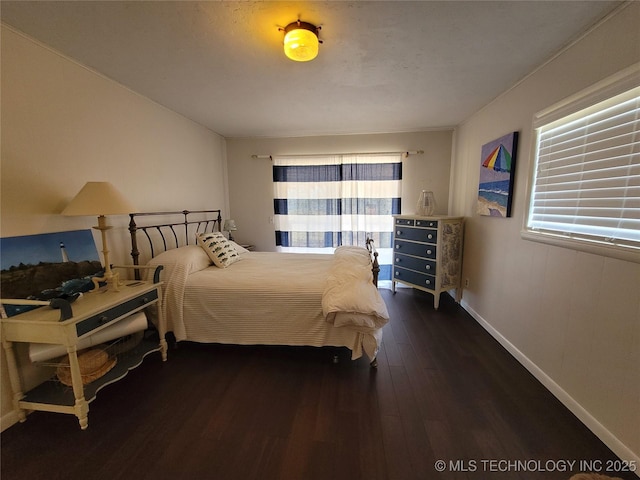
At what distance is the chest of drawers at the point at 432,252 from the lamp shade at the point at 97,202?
3.10 metres

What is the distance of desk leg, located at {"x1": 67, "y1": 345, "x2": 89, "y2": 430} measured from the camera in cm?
141

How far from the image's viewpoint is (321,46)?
1.71 meters

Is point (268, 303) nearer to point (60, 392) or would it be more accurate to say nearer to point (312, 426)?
point (312, 426)

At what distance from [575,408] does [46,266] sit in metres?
3.58

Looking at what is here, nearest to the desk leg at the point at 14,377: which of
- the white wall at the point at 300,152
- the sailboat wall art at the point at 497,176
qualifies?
the white wall at the point at 300,152

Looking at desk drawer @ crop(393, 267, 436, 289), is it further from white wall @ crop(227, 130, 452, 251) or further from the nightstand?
the nightstand

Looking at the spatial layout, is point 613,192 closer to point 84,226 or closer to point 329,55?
point 329,55

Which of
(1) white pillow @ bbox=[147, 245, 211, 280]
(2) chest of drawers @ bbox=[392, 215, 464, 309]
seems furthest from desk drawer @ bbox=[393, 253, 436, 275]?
(1) white pillow @ bbox=[147, 245, 211, 280]

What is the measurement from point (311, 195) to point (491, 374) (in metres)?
3.10

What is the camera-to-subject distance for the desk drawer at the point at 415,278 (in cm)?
325

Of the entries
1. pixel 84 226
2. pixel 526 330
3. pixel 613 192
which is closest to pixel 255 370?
pixel 84 226

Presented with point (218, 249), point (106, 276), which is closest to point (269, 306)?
point (218, 249)

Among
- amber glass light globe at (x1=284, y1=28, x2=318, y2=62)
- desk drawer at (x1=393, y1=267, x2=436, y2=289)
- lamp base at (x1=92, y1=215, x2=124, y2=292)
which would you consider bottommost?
desk drawer at (x1=393, y1=267, x2=436, y2=289)

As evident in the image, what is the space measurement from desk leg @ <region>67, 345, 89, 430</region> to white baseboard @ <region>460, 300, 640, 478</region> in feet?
9.84
